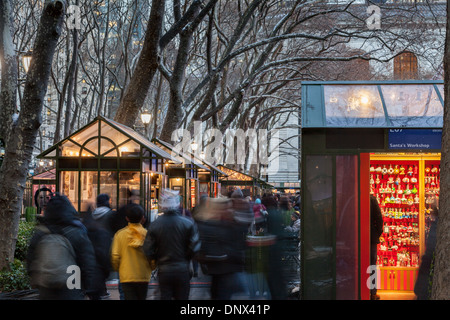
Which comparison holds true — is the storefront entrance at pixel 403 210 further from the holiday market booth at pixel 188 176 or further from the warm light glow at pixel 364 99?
the holiday market booth at pixel 188 176

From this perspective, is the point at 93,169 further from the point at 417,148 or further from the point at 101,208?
the point at 417,148

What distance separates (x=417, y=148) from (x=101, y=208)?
5.30 meters

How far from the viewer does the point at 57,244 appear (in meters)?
5.97

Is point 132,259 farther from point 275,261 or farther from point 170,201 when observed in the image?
point 275,261

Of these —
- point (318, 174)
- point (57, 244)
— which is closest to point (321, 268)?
point (318, 174)

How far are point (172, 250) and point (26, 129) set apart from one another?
621cm

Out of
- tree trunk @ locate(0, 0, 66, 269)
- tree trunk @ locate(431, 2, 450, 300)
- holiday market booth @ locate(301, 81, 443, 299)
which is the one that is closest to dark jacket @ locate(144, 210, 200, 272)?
tree trunk @ locate(431, 2, 450, 300)

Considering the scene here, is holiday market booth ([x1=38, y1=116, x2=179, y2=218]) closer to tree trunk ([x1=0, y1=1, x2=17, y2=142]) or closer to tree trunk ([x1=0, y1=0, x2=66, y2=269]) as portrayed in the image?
tree trunk ([x1=0, y1=1, x2=17, y2=142])

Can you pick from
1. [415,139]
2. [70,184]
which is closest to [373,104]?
[415,139]

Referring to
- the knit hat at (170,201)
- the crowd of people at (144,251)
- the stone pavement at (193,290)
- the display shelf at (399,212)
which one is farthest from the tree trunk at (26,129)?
the display shelf at (399,212)

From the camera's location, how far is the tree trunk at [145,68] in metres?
14.3

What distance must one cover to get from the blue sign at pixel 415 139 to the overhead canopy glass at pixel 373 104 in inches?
3.8

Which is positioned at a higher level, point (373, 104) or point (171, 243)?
point (373, 104)

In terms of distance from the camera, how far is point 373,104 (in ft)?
31.8
